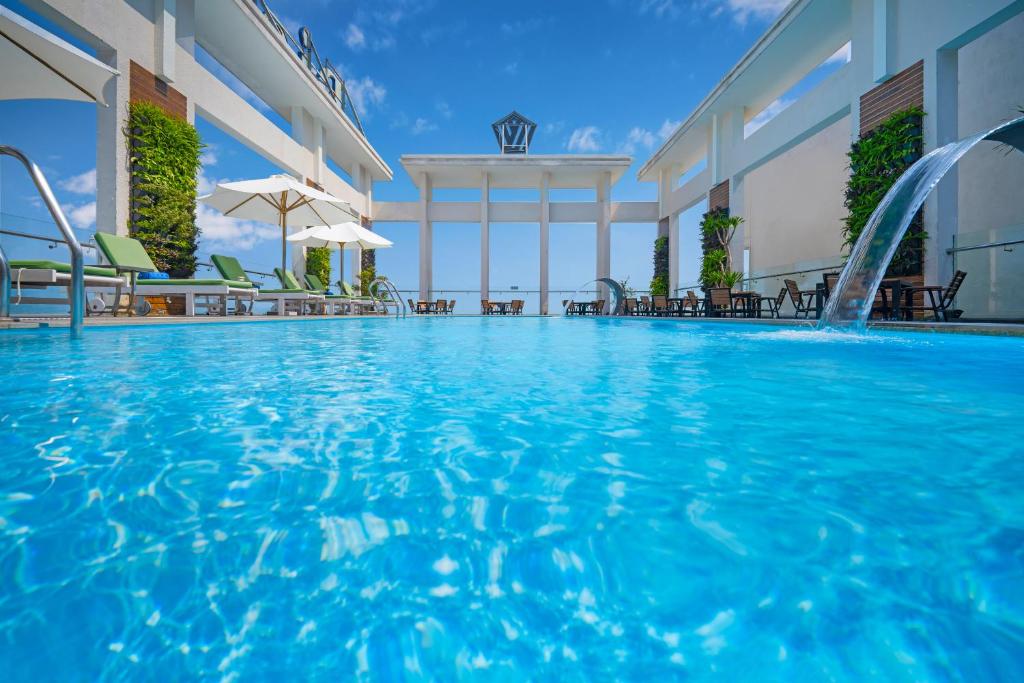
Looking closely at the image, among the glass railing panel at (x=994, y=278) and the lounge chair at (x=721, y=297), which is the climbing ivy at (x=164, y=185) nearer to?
the lounge chair at (x=721, y=297)

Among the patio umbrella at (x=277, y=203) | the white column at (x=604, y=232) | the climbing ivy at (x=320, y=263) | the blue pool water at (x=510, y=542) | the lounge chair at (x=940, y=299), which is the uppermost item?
the white column at (x=604, y=232)

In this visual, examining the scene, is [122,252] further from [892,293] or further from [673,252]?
[673,252]

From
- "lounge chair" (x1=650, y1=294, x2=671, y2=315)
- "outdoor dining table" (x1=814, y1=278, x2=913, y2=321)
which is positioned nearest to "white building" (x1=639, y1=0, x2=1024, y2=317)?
"outdoor dining table" (x1=814, y1=278, x2=913, y2=321)

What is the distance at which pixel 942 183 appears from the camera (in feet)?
22.4

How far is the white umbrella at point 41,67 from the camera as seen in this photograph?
3763 mm

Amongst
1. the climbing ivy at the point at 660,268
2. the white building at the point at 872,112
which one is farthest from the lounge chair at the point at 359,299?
the white building at the point at 872,112

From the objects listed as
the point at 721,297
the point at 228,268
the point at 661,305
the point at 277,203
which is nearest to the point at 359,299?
the point at 277,203

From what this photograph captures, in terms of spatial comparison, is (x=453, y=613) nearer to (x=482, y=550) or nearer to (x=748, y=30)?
(x=482, y=550)

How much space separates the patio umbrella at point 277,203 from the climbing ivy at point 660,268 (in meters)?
10.9

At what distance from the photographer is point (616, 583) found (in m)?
0.65

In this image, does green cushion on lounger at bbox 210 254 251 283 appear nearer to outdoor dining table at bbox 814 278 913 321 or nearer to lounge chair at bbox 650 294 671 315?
outdoor dining table at bbox 814 278 913 321

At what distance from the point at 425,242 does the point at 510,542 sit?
17555 mm

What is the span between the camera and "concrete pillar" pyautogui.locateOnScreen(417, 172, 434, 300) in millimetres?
17422

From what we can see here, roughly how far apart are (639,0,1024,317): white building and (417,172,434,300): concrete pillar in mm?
8556
